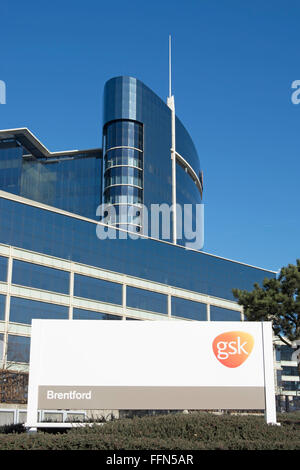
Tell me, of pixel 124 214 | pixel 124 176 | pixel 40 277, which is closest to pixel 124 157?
pixel 124 176

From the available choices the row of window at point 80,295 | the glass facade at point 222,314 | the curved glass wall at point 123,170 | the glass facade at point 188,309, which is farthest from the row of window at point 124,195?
the row of window at point 80,295

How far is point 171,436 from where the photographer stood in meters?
16.1

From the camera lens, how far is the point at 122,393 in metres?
17.9

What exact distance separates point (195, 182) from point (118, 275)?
2426 inches

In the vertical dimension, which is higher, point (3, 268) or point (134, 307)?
point (3, 268)

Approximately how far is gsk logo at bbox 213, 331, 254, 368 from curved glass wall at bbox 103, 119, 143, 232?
288ft

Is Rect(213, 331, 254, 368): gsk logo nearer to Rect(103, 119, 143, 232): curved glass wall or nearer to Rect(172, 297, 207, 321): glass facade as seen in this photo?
Rect(172, 297, 207, 321): glass facade

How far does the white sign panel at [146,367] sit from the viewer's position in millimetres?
17875

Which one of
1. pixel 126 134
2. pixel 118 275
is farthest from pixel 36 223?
pixel 126 134

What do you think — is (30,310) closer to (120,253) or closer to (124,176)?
(120,253)

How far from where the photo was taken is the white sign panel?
17875mm

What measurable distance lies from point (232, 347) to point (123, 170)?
9250cm

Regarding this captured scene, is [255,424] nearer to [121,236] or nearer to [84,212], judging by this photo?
[121,236]
